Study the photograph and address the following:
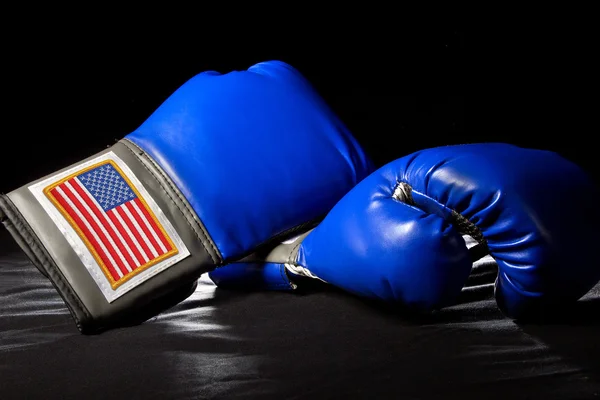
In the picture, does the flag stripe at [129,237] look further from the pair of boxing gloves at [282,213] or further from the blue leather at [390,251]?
the blue leather at [390,251]

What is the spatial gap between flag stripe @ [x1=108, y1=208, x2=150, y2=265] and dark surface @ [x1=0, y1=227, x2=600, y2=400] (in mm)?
128

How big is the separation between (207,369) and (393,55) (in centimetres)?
232

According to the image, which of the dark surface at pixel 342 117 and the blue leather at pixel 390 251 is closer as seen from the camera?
the dark surface at pixel 342 117

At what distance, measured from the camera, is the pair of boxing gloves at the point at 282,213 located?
1.24 metres

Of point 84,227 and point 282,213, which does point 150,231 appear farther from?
point 282,213

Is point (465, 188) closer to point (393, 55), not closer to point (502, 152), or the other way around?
point (502, 152)

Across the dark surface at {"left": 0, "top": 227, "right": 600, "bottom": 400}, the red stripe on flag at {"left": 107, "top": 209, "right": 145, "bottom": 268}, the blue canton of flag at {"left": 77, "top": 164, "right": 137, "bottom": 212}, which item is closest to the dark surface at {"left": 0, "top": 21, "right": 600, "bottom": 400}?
the dark surface at {"left": 0, "top": 227, "right": 600, "bottom": 400}

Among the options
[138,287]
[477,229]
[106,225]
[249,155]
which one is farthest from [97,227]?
[477,229]

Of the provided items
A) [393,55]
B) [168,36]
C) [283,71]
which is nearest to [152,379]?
[283,71]

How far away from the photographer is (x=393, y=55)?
3.22m

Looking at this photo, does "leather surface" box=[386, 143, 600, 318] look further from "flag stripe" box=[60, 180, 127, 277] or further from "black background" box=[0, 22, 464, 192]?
"black background" box=[0, 22, 464, 192]

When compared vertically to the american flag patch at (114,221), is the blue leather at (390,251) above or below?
below

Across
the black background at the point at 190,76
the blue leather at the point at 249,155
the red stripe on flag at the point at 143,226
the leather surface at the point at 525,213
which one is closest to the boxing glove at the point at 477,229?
the leather surface at the point at 525,213

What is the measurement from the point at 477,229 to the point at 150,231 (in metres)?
0.61
